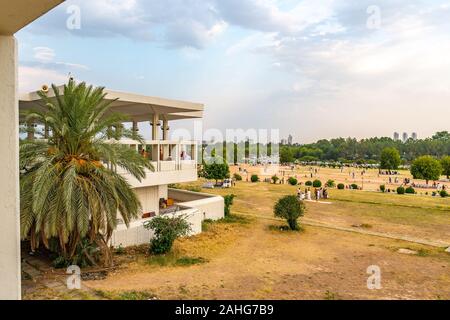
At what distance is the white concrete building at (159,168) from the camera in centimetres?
1418

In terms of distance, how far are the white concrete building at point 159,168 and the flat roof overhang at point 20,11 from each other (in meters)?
9.20

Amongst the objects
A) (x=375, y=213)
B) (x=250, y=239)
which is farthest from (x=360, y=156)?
(x=250, y=239)

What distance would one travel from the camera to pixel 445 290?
9234mm

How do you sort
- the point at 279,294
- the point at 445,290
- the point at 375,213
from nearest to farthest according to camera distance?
the point at 279,294
the point at 445,290
the point at 375,213

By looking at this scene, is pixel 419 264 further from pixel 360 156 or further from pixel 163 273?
pixel 360 156

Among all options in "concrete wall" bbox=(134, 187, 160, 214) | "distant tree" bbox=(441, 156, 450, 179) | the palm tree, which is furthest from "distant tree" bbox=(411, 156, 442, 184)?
the palm tree

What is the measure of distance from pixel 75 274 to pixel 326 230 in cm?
1181

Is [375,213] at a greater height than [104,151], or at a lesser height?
lesser

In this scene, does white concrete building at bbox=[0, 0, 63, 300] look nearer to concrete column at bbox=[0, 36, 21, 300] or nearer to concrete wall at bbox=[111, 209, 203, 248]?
concrete column at bbox=[0, 36, 21, 300]

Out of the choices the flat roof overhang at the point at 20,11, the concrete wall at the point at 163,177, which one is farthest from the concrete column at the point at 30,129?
the flat roof overhang at the point at 20,11

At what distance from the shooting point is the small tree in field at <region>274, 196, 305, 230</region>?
1627 centimetres

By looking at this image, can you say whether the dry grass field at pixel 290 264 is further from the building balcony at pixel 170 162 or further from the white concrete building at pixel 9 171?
the white concrete building at pixel 9 171

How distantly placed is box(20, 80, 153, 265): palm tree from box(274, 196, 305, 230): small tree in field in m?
8.22

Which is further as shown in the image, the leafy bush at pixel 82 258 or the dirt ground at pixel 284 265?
the leafy bush at pixel 82 258
